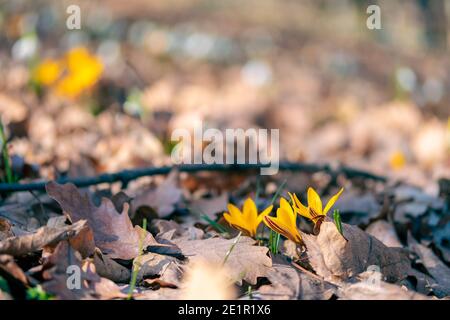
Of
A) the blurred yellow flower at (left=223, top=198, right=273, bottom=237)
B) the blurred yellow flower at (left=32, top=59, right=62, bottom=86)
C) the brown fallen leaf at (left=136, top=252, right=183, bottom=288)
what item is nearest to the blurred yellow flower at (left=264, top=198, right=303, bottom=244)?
the blurred yellow flower at (left=223, top=198, right=273, bottom=237)

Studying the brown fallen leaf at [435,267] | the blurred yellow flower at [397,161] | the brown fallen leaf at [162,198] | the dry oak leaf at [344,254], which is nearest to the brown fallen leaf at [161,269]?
the dry oak leaf at [344,254]

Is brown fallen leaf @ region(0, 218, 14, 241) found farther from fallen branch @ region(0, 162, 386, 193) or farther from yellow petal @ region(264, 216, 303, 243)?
yellow petal @ region(264, 216, 303, 243)

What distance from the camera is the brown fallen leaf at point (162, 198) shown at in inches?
79.7

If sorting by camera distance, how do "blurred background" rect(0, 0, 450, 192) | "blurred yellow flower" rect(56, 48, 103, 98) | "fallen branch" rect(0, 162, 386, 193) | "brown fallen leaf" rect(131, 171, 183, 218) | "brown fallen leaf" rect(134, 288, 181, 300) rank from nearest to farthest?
"brown fallen leaf" rect(134, 288, 181, 300)
"fallen branch" rect(0, 162, 386, 193)
"brown fallen leaf" rect(131, 171, 183, 218)
"blurred background" rect(0, 0, 450, 192)
"blurred yellow flower" rect(56, 48, 103, 98)

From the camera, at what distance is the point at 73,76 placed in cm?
393

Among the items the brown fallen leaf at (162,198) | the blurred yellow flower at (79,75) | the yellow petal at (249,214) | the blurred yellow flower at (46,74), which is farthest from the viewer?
the blurred yellow flower at (46,74)

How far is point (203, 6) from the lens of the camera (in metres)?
12.2

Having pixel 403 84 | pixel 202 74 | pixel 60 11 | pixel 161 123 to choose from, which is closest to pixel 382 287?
pixel 161 123

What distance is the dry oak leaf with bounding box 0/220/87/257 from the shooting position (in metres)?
1.37

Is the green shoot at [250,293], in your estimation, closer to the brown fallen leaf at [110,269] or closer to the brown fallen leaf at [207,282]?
the brown fallen leaf at [207,282]

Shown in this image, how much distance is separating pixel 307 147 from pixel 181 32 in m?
4.35

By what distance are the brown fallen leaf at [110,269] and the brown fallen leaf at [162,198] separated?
511 mm

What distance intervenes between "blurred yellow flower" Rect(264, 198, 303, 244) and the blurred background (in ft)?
3.64
